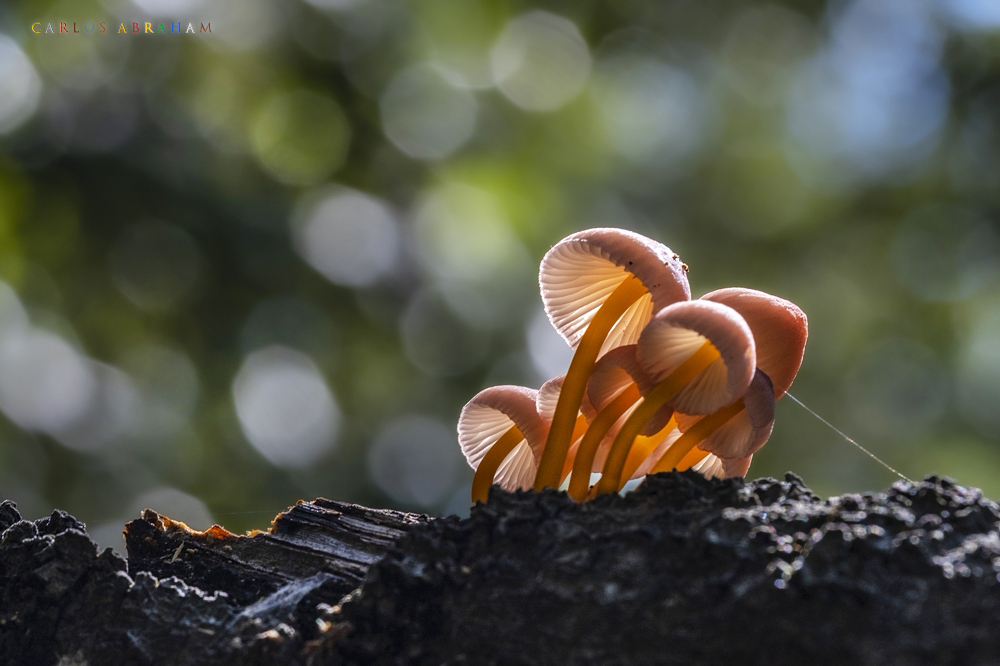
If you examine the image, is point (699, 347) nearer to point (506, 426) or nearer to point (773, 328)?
point (773, 328)

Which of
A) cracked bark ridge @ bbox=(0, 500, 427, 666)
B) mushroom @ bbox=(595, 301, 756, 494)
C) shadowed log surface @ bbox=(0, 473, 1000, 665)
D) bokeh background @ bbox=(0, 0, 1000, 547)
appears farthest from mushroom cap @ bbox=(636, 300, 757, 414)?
bokeh background @ bbox=(0, 0, 1000, 547)

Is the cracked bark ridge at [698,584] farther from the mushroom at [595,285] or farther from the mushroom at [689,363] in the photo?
the mushroom at [595,285]

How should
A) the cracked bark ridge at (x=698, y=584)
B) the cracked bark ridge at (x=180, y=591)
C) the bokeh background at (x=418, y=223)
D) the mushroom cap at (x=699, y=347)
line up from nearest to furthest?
the cracked bark ridge at (x=698, y=584) → the cracked bark ridge at (x=180, y=591) → the mushroom cap at (x=699, y=347) → the bokeh background at (x=418, y=223)

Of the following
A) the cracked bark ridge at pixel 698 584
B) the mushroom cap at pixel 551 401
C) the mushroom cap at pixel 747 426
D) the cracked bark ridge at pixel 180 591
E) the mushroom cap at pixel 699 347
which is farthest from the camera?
the mushroom cap at pixel 551 401

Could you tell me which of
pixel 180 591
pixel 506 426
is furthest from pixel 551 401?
pixel 180 591

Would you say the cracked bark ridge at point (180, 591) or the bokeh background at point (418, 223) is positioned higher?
the bokeh background at point (418, 223)

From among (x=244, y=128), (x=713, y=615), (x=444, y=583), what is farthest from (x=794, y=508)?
(x=244, y=128)

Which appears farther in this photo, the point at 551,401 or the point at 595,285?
the point at 595,285

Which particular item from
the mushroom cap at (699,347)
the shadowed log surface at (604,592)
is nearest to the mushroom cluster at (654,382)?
the mushroom cap at (699,347)

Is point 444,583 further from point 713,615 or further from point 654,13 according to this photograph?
point 654,13
